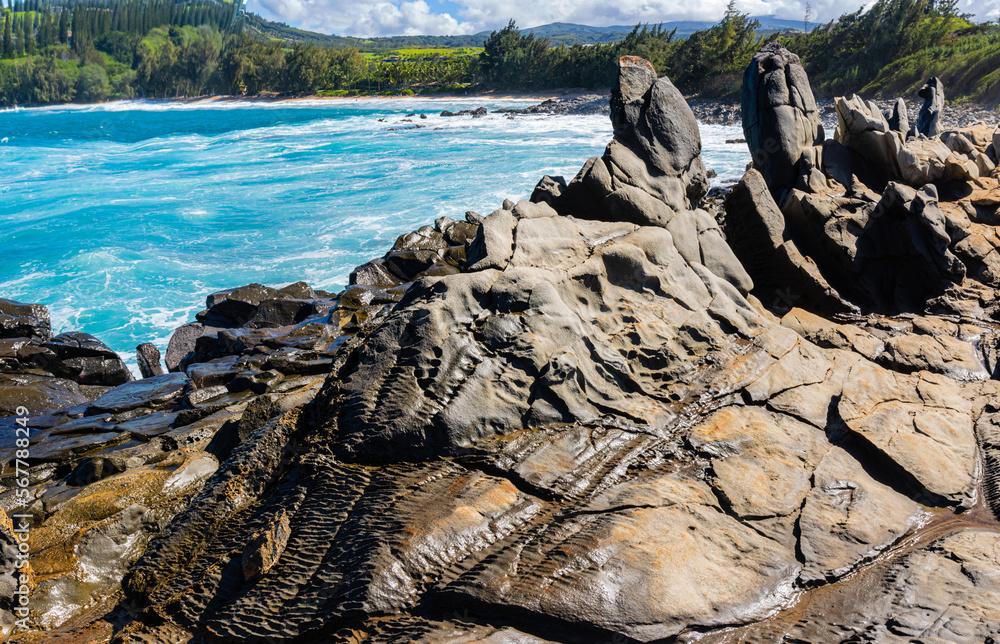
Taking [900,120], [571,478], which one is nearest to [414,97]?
[900,120]

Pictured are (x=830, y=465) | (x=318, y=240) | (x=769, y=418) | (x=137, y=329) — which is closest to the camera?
(x=830, y=465)

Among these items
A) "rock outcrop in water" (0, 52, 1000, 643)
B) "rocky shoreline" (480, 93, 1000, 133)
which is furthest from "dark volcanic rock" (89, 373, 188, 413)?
"rocky shoreline" (480, 93, 1000, 133)

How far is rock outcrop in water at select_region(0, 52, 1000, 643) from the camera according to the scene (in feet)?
13.1

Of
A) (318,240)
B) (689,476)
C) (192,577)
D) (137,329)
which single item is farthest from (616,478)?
(318,240)

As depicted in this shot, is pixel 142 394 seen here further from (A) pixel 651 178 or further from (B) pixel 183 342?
(A) pixel 651 178

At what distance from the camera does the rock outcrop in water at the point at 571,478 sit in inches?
158

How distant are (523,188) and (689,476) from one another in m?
23.6

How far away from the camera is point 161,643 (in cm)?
421

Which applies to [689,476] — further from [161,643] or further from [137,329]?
[137,329]

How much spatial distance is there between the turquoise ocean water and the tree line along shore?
589 inches

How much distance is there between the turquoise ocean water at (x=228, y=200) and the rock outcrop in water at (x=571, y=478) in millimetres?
9693

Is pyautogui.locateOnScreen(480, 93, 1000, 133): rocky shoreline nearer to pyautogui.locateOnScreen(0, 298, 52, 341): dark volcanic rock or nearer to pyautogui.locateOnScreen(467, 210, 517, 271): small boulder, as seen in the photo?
pyautogui.locateOnScreen(467, 210, 517, 271): small boulder

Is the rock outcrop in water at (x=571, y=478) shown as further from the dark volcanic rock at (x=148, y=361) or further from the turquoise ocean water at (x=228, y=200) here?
the turquoise ocean water at (x=228, y=200)

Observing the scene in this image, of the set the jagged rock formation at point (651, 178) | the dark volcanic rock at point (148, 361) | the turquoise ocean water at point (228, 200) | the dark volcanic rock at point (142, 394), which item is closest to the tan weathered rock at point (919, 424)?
the jagged rock formation at point (651, 178)
